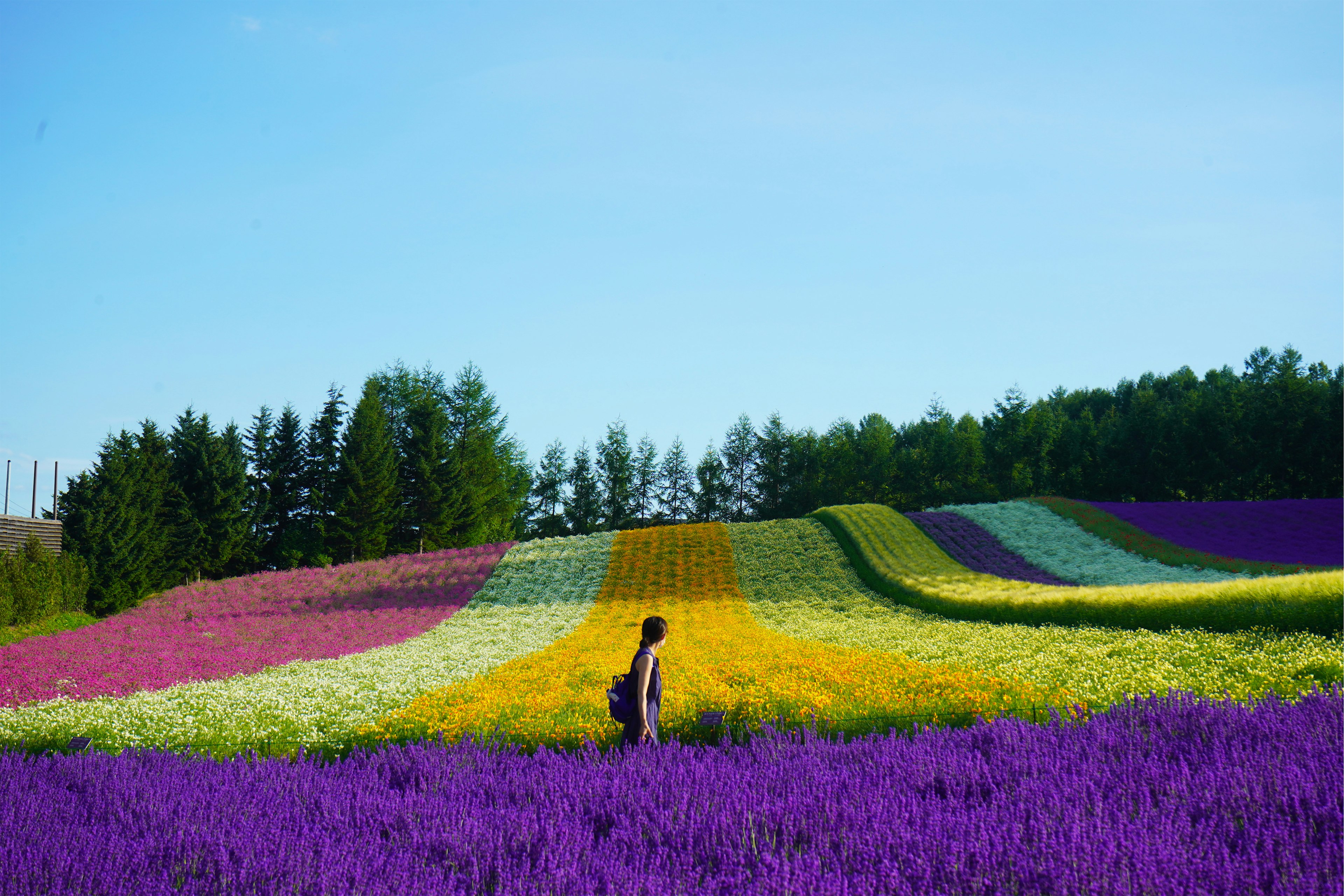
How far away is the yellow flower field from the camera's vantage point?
6.62m

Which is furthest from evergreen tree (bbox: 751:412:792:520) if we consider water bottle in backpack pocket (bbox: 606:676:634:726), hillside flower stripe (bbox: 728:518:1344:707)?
water bottle in backpack pocket (bbox: 606:676:634:726)

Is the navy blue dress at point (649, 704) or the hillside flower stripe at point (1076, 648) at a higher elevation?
the navy blue dress at point (649, 704)

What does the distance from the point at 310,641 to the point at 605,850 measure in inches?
613

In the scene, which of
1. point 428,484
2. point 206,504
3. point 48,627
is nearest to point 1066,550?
point 428,484

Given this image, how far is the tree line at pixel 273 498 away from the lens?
102ft

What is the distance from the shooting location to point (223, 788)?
15.7ft

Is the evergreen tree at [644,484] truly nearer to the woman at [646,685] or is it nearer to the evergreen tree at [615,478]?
the evergreen tree at [615,478]

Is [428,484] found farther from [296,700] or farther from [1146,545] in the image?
[296,700]

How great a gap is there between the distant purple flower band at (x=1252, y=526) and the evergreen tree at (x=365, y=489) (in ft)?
115

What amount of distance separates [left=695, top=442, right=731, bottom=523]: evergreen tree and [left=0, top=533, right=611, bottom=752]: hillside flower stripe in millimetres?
44368

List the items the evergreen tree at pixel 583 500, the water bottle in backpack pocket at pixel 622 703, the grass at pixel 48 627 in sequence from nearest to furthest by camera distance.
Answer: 1. the water bottle in backpack pocket at pixel 622 703
2. the grass at pixel 48 627
3. the evergreen tree at pixel 583 500

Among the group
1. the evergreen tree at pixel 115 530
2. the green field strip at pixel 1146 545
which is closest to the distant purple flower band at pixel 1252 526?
the green field strip at pixel 1146 545

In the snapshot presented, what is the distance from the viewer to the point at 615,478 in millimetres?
63656

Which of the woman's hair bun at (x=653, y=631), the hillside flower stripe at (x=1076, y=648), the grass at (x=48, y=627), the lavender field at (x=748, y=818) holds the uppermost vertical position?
the woman's hair bun at (x=653, y=631)
